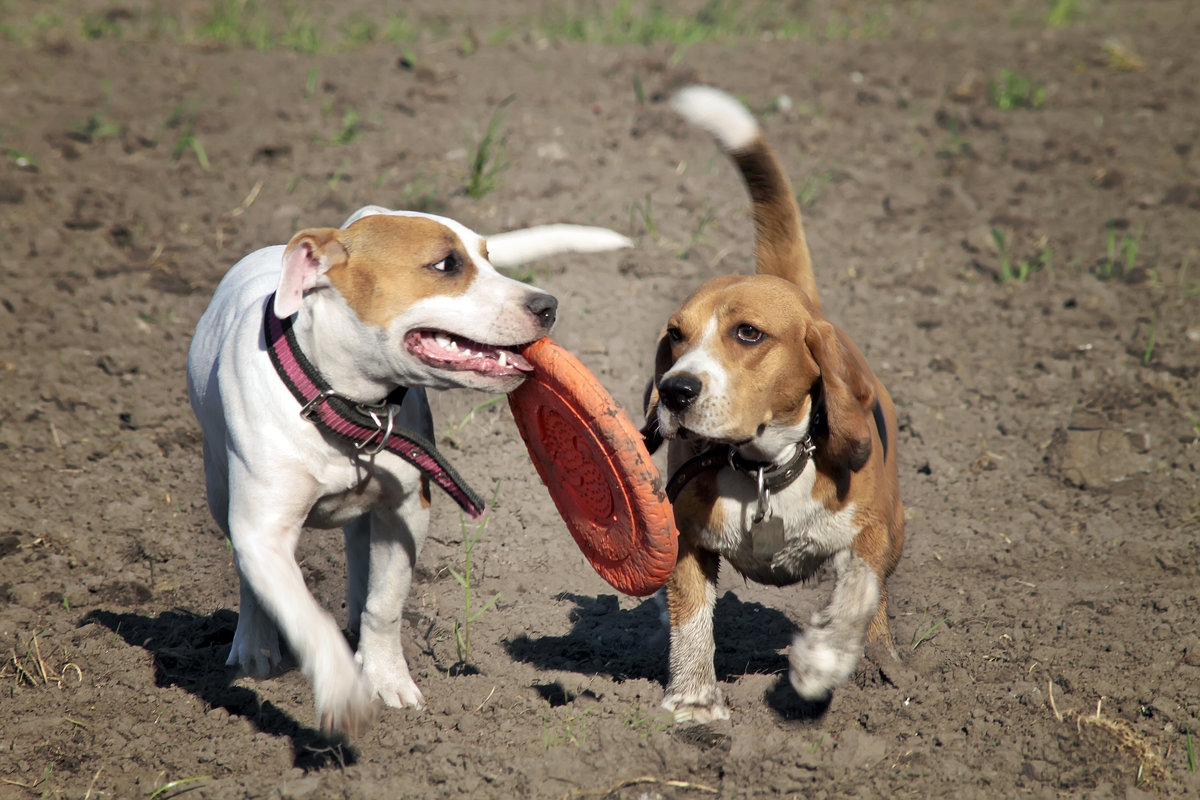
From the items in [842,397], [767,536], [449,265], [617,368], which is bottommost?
[617,368]

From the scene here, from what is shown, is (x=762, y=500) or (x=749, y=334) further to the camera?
(x=762, y=500)

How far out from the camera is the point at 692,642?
148 inches

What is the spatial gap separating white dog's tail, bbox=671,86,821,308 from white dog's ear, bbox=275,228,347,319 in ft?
5.20

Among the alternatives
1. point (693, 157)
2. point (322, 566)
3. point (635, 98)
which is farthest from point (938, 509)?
point (635, 98)

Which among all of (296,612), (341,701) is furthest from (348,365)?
(341,701)

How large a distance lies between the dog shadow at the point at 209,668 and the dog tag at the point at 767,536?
1458 millimetres

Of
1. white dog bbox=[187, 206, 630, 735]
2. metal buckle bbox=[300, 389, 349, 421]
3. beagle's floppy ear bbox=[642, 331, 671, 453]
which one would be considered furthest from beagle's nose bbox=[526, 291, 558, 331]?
metal buckle bbox=[300, 389, 349, 421]

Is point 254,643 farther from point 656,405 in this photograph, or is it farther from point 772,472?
point 772,472

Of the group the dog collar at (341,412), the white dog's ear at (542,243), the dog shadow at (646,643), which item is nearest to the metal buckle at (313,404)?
the dog collar at (341,412)

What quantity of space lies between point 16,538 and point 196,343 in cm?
143

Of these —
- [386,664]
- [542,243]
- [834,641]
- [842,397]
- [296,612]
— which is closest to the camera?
[296,612]

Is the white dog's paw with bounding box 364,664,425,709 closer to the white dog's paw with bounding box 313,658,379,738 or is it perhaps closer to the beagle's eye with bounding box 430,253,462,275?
the white dog's paw with bounding box 313,658,379,738

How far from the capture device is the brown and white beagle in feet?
11.2

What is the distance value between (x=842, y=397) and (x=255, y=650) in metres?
2.33
